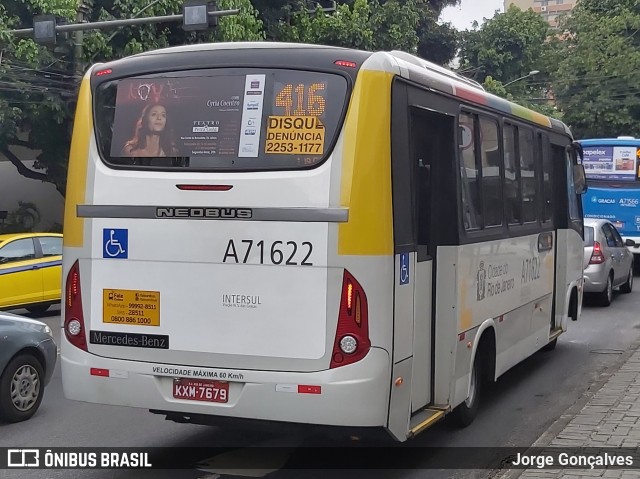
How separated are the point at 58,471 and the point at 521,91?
47030mm

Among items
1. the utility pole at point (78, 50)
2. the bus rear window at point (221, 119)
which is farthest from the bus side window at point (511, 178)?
the utility pole at point (78, 50)

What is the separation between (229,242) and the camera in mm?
5867

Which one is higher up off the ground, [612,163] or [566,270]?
[612,163]

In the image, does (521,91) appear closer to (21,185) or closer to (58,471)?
(21,185)

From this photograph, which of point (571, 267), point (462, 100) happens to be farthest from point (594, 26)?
point (462, 100)

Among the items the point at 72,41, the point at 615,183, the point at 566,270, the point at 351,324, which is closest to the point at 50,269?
the point at 72,41

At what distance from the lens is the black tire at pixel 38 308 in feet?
52.7

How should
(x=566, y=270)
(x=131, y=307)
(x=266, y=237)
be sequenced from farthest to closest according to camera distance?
(x=566, y=270) < (x=131, y=307) < (x=266, y=237)

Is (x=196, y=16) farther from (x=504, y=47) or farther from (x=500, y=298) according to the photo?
(x=504, y=47)

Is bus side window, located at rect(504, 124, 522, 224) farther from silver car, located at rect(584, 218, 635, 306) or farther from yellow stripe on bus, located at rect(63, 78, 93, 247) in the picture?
silver car, located at rect(584, 218, 635, 306)

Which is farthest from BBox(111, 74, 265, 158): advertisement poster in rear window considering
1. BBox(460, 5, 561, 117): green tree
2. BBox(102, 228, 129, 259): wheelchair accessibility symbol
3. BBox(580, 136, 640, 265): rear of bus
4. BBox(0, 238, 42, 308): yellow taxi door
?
BBox(460, 5, 561, 117): green tree

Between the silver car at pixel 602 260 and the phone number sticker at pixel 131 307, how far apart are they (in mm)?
11481

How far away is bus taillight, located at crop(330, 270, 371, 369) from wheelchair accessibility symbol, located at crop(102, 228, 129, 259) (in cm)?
160

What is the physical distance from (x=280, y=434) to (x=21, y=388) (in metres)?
2.46
